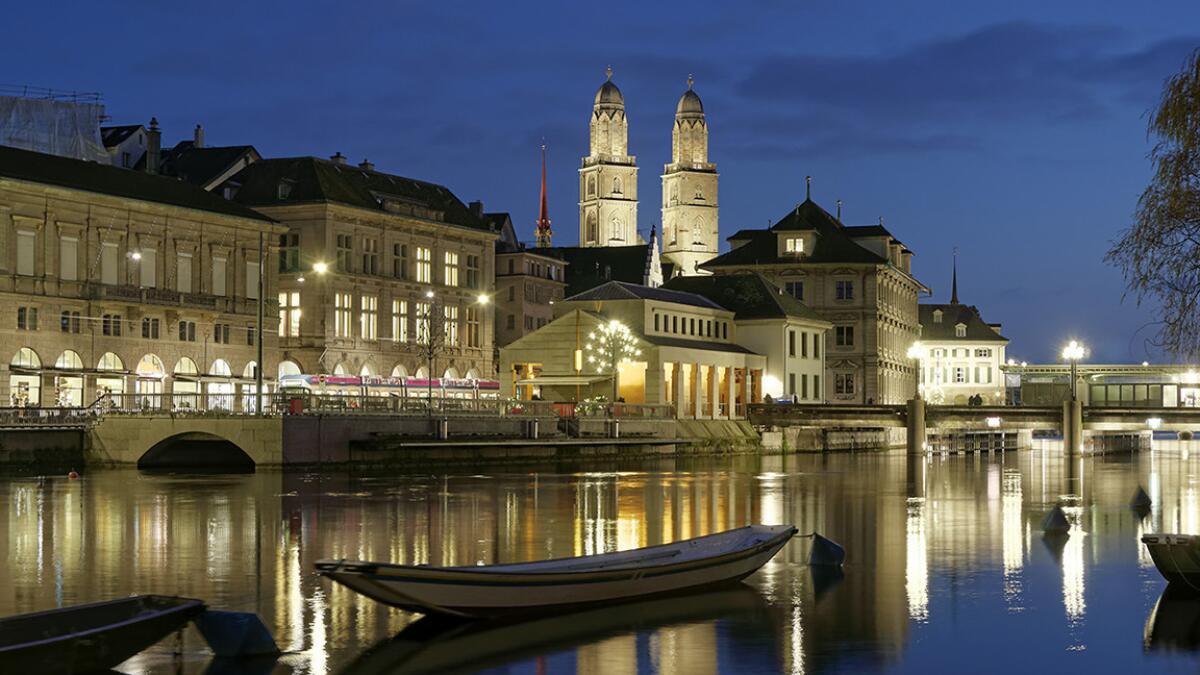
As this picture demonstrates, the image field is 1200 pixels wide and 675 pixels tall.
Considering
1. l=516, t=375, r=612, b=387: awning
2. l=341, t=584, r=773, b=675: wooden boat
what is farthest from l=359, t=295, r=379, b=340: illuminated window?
l=341, t=584, r=773, b=675: wooden boat

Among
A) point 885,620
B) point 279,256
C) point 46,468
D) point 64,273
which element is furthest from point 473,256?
point 885,620

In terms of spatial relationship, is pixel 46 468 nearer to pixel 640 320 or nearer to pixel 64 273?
pixel 64 273

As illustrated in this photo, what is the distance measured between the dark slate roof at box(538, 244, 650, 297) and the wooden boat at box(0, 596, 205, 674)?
470 feet

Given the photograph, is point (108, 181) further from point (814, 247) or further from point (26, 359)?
point (814, 247)

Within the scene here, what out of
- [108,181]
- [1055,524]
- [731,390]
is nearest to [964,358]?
[731,390]

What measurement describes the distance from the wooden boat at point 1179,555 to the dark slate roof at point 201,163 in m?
96.6

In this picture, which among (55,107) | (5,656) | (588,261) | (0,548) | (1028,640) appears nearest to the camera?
(5,656)

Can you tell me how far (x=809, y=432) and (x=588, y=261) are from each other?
52.5 meters

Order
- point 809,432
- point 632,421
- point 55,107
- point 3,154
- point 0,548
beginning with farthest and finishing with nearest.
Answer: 1. point 809,432
2. point 55,107
3. point 632,421
4. point 3,154
5. point 0,548

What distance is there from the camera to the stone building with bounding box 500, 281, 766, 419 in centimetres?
10719

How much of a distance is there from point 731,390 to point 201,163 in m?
40.8

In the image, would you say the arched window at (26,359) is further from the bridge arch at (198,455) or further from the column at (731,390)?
the column at (731,390)

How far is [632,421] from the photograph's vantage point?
99625 millimetres

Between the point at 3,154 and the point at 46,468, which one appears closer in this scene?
the point at 46,468
